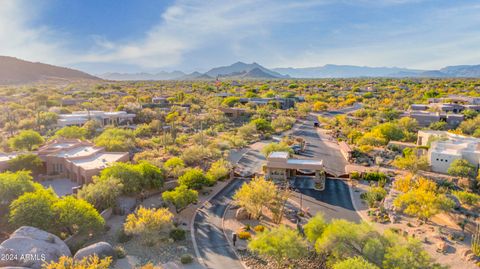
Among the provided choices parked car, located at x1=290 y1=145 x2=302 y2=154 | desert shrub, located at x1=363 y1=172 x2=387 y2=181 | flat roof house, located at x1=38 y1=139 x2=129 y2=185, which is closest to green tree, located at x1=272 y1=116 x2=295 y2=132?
parked car, located at x1=290 y1=145 x2=302 y2=154

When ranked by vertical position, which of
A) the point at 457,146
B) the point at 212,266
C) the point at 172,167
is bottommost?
the point at 212,266

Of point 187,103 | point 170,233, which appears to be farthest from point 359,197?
point 187,103

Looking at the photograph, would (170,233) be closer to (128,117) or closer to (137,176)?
(137,176)

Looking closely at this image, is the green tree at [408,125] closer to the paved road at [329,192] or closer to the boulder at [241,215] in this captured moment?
the paved road at [329,192]

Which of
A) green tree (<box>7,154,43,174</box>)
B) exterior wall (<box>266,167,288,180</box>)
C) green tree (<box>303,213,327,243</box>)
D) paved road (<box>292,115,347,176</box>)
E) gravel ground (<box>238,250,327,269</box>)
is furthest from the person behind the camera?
paved road (<box>292,115,347,176</box>)

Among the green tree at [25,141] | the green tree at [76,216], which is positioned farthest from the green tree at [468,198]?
the green tree at [25,141]

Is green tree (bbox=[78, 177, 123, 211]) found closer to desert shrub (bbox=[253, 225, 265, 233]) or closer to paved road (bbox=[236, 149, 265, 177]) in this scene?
desert shrub (bbox=[253, 225, 265, 233])
